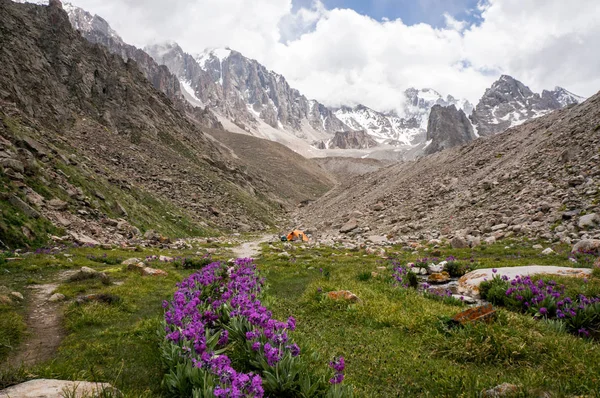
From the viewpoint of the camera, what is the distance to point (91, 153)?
145 feet

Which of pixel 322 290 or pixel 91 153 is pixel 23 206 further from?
pixel 91 153

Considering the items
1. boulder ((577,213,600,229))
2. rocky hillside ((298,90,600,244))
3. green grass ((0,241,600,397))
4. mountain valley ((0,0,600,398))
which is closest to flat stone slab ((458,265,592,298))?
mountain valley ((0,0,600,398))

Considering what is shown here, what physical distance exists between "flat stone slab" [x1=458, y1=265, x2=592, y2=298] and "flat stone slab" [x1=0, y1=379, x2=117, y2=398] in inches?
410

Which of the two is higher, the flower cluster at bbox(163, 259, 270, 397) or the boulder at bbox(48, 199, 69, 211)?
the boulder at bbox(48, 199, 69, 211)

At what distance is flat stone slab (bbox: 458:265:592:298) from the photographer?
10.0 meters

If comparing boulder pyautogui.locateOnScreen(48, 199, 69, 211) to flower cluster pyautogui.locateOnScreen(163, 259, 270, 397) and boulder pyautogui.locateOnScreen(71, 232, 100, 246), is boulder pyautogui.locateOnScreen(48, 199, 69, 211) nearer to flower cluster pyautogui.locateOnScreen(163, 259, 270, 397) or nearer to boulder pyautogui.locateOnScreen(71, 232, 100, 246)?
boulder pyautogui.locateOnScreen(71, 232, 100, 246)

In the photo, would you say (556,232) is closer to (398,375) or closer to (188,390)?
(398,375)

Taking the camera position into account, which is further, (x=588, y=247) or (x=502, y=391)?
(x=588, y=247)

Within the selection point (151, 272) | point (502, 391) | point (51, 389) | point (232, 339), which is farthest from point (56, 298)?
point (502, 391)

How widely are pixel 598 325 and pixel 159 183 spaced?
51394 millimetres

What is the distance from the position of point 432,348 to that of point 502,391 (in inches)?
83.2

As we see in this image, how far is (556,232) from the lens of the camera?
55.3ft

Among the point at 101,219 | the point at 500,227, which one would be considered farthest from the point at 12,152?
the point at 500,227

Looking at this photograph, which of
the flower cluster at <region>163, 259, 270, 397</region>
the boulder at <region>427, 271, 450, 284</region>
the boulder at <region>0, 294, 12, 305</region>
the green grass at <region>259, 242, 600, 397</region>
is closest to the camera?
the flower cluster at <region>163, 259, 270, 397</region>
